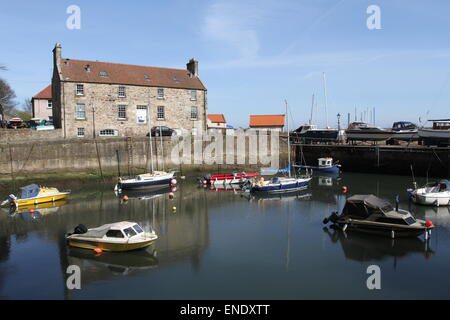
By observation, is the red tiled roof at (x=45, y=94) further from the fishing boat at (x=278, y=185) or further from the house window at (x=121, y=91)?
the fishing boat at (x=278, y=185)

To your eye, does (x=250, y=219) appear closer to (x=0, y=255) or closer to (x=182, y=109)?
(x=0, y=255)

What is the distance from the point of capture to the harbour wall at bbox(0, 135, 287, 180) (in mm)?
33000

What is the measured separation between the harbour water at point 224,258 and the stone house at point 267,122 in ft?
144

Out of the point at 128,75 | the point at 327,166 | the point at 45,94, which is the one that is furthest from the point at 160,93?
the point at 327,166

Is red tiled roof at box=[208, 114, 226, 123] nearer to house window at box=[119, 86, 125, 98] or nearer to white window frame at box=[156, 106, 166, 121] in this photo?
white window frame at box=[156, 106, 166, 121]

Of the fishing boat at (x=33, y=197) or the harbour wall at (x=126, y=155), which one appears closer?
the fishing boat at (x=33, y=197)

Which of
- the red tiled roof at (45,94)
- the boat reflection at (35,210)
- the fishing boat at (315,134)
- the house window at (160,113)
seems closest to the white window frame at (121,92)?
the house window at (160,113)

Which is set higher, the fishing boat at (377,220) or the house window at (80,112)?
the house window at (80,112)

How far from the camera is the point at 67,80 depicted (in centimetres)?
3781

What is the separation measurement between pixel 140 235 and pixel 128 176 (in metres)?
21.9

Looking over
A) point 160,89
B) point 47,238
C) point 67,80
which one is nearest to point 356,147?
point 160,89

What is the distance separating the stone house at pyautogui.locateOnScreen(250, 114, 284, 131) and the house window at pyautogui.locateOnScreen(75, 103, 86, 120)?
3629cm

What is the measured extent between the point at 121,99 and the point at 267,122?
3478cm

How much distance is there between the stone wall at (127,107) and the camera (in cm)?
3825
